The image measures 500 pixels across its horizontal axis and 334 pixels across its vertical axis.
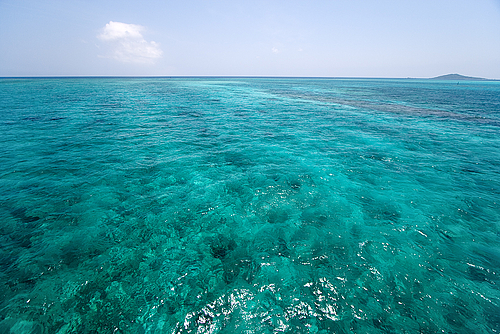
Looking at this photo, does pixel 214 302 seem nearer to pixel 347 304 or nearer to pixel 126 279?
pixel 126 279

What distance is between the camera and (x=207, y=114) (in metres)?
30.6

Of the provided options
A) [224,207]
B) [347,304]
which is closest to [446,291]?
[347,304]

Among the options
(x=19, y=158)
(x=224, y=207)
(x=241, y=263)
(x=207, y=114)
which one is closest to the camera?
(x=241, y=263)

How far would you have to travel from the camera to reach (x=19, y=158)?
1415 centimetres

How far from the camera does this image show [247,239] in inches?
314

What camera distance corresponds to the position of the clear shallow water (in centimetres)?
545

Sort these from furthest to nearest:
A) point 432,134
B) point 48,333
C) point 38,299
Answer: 1. point 432,134
2. point 38,299
3. point 48,333

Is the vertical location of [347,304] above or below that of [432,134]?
below

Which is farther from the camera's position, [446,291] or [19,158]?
[19,158]

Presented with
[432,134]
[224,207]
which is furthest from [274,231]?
[432,134]

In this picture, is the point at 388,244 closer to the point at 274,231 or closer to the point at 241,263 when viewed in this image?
the point at 274,231

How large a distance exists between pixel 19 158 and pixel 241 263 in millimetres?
18292

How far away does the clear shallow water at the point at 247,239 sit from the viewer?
5449mm

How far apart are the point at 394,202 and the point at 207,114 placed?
26.8 meters
